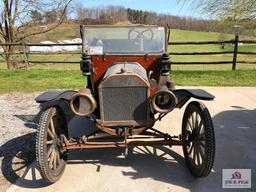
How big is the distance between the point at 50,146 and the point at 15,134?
189 cm

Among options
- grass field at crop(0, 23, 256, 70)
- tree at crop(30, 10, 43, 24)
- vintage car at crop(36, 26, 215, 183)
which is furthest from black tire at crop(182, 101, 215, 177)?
tree at crop(30, 10, 43, 24)

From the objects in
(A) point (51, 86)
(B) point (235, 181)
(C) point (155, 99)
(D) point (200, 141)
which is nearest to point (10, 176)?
(C) point (155, 99)

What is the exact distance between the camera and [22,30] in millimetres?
16078

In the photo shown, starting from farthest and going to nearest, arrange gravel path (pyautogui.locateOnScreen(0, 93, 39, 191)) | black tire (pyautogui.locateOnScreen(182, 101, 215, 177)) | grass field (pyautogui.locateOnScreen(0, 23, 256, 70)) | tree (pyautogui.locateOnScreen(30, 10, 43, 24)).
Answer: grass field (pyautogui.locateOnScreen(0, 23, 256, 70))
tree (pyautogui.locateOnScreen(30, 10, 43, 24))
gravel path (pyautogui.locateOnScreen(0, 93, 39, 191))
black tire (pyautogui.locateOnScreen(182, 101, 215, 177))

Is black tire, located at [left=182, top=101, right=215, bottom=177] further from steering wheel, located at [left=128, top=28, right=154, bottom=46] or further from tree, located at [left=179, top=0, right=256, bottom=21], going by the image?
tree, located at [left=179, top=0, right=256, bottom=21]

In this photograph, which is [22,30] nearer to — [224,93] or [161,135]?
[224,93]

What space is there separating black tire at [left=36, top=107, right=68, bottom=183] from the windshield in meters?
1.16

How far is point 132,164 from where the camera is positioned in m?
3.93

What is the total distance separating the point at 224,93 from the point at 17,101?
16.4ft

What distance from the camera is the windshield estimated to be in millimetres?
4422

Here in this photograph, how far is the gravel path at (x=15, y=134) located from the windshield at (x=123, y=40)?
1.75 m

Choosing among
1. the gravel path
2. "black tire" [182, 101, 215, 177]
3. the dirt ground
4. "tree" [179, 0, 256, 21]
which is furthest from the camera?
"tree" [179, 0, 256, 21]

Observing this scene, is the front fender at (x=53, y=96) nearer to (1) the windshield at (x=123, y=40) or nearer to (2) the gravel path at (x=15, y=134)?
(1) the windshield at (x=123, y=40)

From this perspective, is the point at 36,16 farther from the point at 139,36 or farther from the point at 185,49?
the point at 185,49
